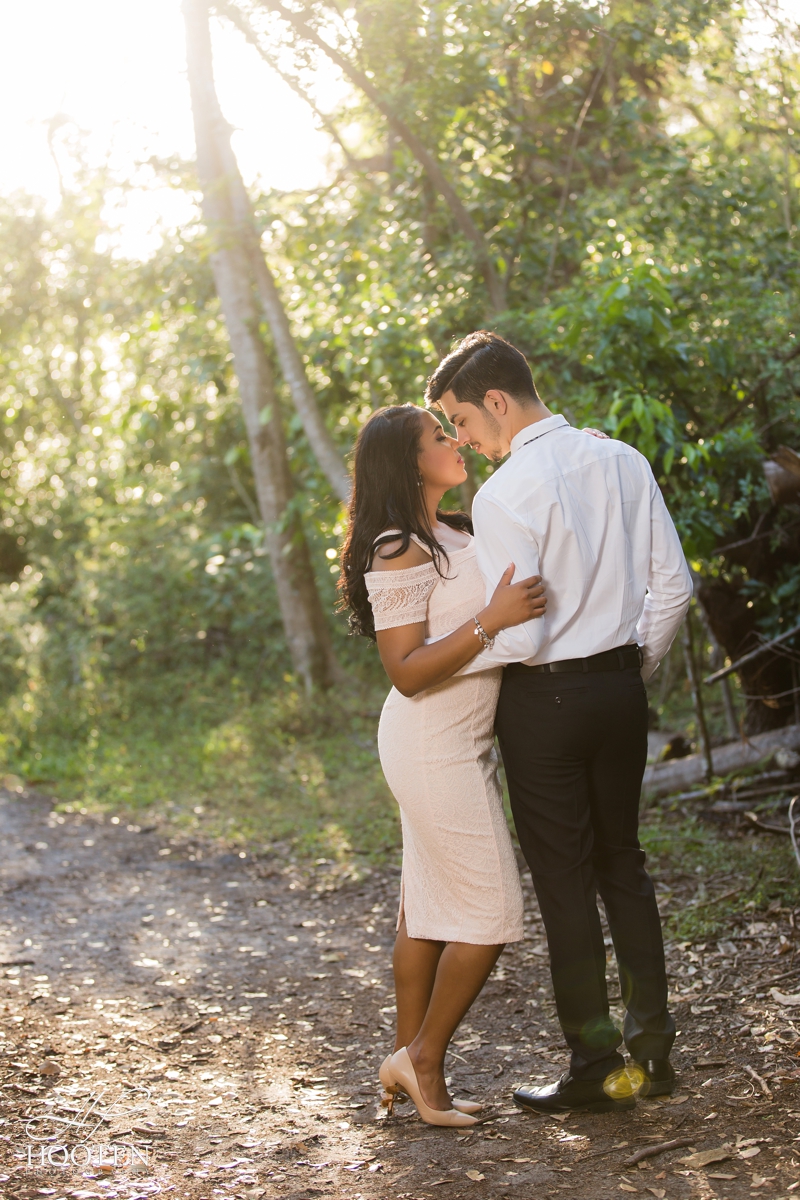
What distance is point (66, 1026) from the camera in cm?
427

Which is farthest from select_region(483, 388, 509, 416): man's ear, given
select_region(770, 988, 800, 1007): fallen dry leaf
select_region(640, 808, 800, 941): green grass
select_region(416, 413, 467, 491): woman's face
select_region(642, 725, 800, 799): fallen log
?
select_region(642, 725, 800, 799): fallen log

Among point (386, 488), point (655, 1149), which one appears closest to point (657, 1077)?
point (655, 1149)

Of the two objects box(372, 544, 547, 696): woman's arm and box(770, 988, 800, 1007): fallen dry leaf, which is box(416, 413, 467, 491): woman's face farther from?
box(770, 988, 800, 1007): fallen dry leaf

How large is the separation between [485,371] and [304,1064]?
2541 mm

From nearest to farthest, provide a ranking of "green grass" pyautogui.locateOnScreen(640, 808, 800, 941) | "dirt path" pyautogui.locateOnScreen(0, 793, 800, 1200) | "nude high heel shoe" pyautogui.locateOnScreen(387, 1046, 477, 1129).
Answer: "dirt path" pyautogui.locateOnScreen(0, 793, 800, 1200) → "nude high heel shoe" pyautogui.locateOnScreen(387, 1046, 477, 1129) → "green grass" pyautogui.locateOnScreen(640, 808, 800, 941)

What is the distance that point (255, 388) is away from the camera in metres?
10.7

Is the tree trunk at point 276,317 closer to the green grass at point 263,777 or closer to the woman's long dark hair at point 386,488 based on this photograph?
the green grass at point 263,777

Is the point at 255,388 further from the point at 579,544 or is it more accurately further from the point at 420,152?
the point at 579,544

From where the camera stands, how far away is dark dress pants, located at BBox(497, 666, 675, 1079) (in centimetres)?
291

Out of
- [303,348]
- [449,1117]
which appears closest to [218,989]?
[449,1117]

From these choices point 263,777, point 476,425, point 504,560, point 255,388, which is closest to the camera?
point 504,560

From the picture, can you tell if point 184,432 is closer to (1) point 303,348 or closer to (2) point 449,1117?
(1) point 303,348

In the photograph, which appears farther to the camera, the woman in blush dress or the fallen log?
the fallen log

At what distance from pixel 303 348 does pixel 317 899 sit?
Answer: 5389mm
